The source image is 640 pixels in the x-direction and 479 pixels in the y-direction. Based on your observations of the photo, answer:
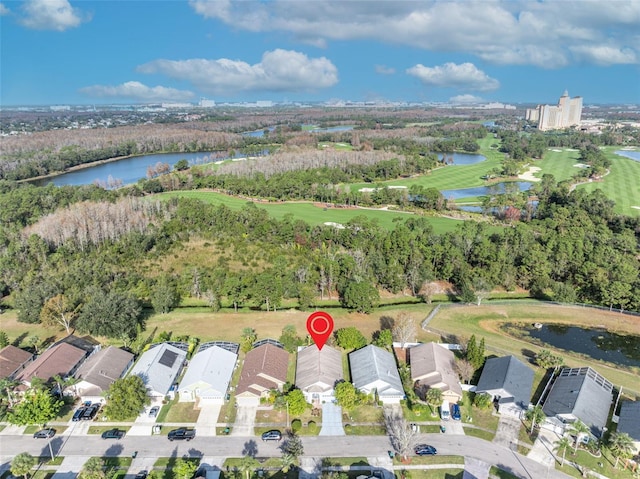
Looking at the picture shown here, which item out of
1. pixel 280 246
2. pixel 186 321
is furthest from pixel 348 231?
pixel 186 321

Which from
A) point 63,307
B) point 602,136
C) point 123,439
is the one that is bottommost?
point 123,439

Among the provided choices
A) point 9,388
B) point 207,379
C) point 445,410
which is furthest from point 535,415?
point 9,388

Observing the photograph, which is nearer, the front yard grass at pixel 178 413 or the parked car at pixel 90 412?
the parked car at pixel 90 412

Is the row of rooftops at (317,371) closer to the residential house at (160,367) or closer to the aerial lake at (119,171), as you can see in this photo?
the residential house at (160,367)

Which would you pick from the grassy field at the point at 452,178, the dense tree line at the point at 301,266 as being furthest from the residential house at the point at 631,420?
the grassy field at the point at 452,178

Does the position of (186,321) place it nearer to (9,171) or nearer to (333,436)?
(333,436)

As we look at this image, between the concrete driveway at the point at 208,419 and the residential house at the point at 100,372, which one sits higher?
the residential house at the point at 100,372

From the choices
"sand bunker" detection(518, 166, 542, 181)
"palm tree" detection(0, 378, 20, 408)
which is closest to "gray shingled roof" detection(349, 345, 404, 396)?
"palm tree" detection(0, 378, 20, 408)
